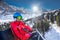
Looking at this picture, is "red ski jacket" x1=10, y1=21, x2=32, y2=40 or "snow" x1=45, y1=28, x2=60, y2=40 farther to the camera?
"snow" x1=45, y1=28, x2=60, y2=40

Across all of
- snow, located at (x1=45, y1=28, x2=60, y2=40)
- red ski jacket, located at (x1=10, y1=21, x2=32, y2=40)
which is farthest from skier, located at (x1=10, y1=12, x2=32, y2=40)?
snow, located at (x1=45, y1=28, x2=60, y2=40)

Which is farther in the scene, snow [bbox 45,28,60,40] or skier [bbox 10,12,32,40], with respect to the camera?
snow [bbox 45,28,60,40]

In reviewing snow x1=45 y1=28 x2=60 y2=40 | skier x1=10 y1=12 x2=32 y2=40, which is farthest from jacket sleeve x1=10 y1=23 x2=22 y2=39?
snow x1=45 y1=28 x2=60 y2=40

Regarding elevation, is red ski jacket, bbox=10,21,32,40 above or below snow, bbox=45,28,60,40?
above

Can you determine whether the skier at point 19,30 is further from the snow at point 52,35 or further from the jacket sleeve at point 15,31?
the snow at point 52,35

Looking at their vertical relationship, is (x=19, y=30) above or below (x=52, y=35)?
above

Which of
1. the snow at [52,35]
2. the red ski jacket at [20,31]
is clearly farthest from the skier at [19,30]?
the snow at [52,35]

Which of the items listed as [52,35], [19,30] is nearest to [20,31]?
[19,30]

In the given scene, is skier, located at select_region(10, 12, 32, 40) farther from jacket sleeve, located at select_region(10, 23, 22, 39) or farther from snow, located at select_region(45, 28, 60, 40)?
snow, located at select_region(45, 28, 60, 40)

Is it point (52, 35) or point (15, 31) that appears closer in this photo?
point (15, 31)

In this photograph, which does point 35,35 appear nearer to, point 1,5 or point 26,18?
point 26,18

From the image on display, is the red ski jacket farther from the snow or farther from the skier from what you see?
the snow

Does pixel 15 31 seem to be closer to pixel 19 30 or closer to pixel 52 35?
pixel 19 30

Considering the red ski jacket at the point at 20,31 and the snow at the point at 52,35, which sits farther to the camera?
the snow at the point at 52,35
